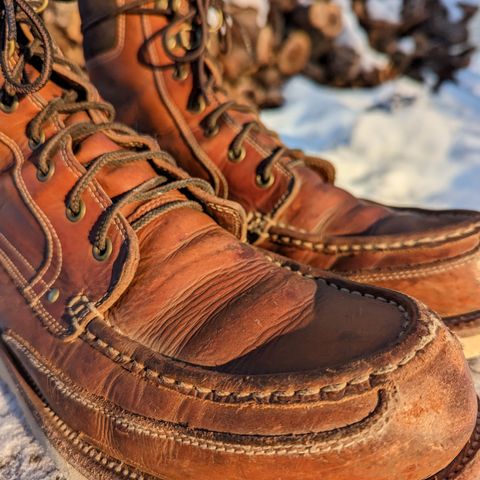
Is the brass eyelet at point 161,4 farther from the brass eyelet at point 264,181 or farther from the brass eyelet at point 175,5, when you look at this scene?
the brass eyelet at point 264,181

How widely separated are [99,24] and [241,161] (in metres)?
0.52

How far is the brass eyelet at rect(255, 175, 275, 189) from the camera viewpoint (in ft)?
4.72

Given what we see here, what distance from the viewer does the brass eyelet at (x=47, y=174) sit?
100cm

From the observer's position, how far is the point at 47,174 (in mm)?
1002

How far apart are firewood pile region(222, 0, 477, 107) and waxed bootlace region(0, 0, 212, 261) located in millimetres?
2471

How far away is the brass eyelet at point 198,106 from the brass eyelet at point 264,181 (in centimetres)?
25

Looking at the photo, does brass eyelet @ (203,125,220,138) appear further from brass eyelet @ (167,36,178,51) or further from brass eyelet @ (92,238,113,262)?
brass eyelet @ (92,238,113,262)

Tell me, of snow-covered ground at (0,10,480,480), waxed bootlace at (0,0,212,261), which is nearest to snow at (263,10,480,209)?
snow-covered ground at (0,10,480,480)

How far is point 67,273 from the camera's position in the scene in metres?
0.97

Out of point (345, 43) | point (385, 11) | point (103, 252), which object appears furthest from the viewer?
point (385, 11)

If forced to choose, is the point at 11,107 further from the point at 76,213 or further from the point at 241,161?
the point at 241,161

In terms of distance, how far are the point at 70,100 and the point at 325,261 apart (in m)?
0.70

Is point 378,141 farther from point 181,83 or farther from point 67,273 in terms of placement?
point 67,273

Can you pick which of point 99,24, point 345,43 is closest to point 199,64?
point 99,24
